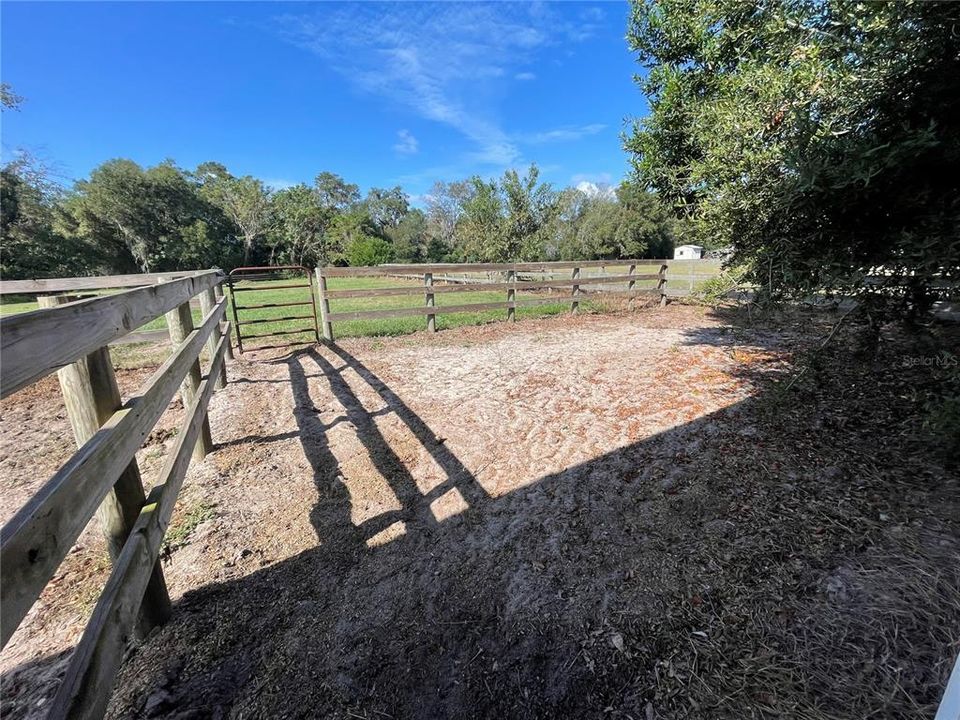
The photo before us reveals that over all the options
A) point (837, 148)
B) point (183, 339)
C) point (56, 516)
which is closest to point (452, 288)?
point (183, 339)

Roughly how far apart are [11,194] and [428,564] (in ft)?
118

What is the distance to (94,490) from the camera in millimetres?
1178

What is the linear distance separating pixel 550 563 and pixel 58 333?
7.58 ft

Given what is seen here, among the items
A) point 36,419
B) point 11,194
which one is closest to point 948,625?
point 36,419

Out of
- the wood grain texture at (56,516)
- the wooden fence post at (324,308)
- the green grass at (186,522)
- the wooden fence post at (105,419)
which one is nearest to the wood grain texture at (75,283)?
the green grass at (186,522)

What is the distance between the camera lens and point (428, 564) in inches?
94.3

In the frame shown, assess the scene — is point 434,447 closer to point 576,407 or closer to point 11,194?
point 576,407

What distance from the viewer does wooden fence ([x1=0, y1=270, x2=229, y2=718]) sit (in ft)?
2.85

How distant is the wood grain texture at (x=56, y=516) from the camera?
0.82m

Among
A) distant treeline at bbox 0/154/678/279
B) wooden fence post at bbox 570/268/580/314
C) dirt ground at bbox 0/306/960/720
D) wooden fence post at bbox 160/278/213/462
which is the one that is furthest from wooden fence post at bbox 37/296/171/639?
distant treeline at bbox 0/154/678/279

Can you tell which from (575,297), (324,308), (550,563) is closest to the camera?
(550,563)

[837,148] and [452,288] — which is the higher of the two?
[837,148]

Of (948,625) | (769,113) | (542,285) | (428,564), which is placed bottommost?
(428,564)

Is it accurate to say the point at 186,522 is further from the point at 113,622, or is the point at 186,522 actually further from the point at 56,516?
the point at 56,516
